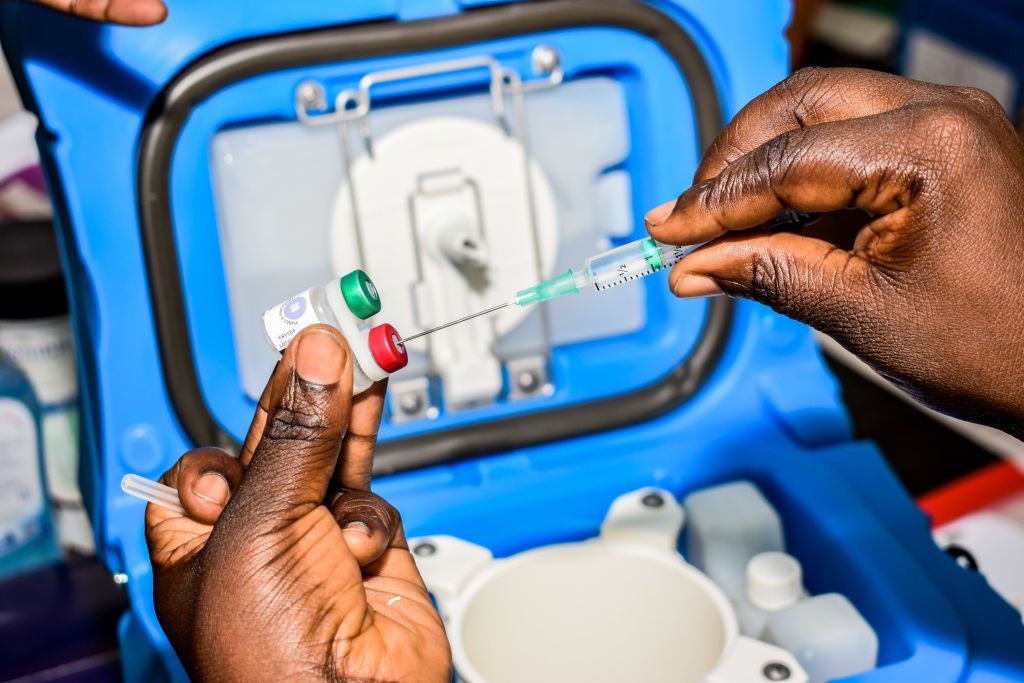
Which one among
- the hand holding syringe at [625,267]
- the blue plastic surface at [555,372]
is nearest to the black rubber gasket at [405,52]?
the blue plastic surface at [555,372]

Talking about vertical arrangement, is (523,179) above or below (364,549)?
above

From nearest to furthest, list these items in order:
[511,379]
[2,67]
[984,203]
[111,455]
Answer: [984,203]
[111,455]
[511,379]
[2,67]

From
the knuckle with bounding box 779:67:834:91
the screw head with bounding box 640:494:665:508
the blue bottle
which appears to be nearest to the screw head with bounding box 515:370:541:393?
the screw head with bounding box 640:494:665:508

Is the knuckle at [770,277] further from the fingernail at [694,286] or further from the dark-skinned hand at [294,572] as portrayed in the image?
the dark-skinned hand at [294,572]

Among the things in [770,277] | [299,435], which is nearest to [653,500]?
[770,277]

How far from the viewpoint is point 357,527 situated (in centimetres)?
61

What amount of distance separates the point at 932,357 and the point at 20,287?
82 centimetres

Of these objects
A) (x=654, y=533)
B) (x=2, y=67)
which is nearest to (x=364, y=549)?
(x=654, y=533)

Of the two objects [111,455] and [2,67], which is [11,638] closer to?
[111,455]

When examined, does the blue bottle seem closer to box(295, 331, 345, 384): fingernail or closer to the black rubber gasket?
the black rubber gasket

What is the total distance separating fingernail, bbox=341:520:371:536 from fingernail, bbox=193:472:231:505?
8 centimetres

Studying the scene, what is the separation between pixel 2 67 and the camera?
1.61 meters

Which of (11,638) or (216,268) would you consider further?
(11,638)

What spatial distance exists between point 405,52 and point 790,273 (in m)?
0.38
